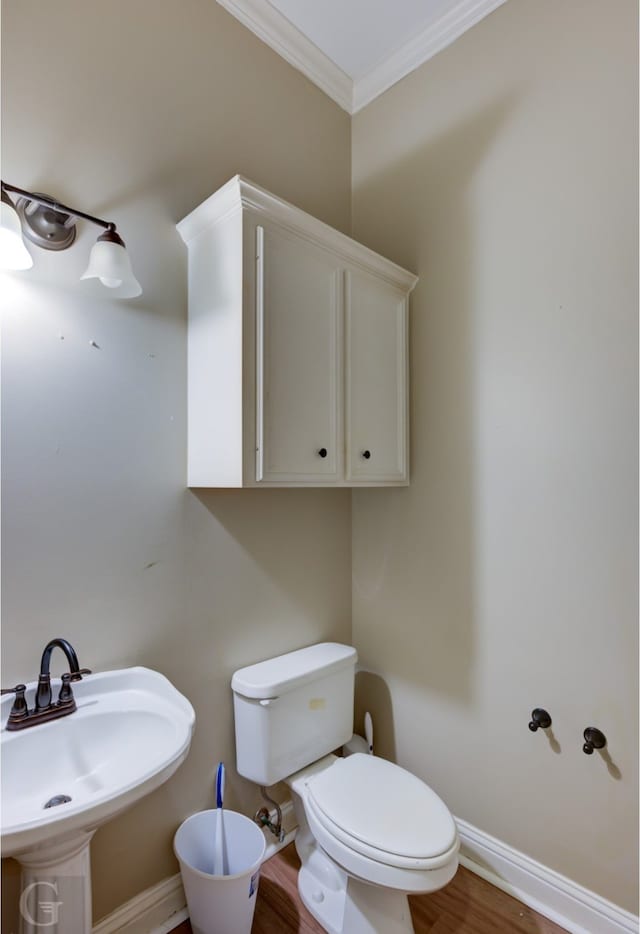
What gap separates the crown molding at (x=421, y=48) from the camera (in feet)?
5.34

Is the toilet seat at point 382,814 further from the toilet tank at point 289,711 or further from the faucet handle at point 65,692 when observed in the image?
the faucet handle at point 65,692

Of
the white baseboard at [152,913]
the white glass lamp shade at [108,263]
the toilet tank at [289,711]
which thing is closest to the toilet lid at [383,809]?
the toilet tank at [289,711]

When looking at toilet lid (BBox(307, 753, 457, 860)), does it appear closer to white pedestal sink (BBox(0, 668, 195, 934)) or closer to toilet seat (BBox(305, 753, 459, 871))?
toilet seat (BBox(305, 753, 459, 871))

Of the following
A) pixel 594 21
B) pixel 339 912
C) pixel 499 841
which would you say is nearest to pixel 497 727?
pixel 499 841

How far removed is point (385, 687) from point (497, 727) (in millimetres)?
474

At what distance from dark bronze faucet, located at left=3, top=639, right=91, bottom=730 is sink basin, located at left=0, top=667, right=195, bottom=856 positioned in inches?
0.7

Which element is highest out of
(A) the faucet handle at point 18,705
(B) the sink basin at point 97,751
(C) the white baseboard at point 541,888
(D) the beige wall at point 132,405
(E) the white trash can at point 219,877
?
(D) the beige wall at point 132,405

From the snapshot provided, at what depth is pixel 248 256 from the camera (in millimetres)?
1309

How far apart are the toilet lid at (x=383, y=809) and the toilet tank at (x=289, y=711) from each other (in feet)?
0.39

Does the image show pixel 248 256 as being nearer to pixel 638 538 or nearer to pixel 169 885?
pixel 638 538

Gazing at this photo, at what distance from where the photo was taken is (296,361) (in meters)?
1.42

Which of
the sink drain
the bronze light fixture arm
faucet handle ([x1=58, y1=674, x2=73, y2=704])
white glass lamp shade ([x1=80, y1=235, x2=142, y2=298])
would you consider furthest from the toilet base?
the bronze light fixture arm

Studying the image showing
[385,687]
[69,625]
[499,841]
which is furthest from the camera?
[385,687]

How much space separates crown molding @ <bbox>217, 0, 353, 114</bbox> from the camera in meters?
1.64
